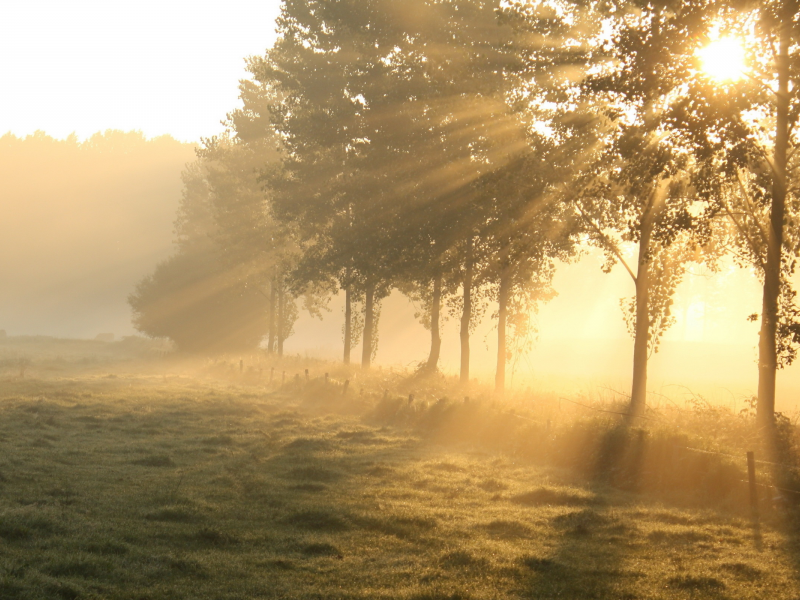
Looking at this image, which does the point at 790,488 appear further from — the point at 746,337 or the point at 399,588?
the point at 746,337

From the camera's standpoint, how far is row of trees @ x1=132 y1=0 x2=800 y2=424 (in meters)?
15.8

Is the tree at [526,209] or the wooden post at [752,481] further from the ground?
the tree at [526,209]

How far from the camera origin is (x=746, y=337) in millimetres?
141750

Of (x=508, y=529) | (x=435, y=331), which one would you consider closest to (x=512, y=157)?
(x=508, y=529)

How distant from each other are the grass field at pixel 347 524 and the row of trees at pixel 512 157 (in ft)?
18.8

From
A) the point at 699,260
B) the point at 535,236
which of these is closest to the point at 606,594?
the point at 535,236

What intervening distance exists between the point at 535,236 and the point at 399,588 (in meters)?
13.6

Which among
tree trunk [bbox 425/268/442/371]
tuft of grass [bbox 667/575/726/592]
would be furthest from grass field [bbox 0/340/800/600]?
tree trunk [bbox 425/268/442/371]

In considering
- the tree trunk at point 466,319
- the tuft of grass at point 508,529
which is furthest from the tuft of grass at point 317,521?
the tree trunk at point 466,319

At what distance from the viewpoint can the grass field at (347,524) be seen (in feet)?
28.7

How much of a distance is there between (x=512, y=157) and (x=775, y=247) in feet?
23.6

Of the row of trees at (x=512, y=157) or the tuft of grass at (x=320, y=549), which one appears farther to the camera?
the row of trees at (x=512, y=157)

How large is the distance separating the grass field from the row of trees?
5.73 meters

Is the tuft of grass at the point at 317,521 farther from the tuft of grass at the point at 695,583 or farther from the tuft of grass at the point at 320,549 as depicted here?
the tuft of grass at the point at 695,583
